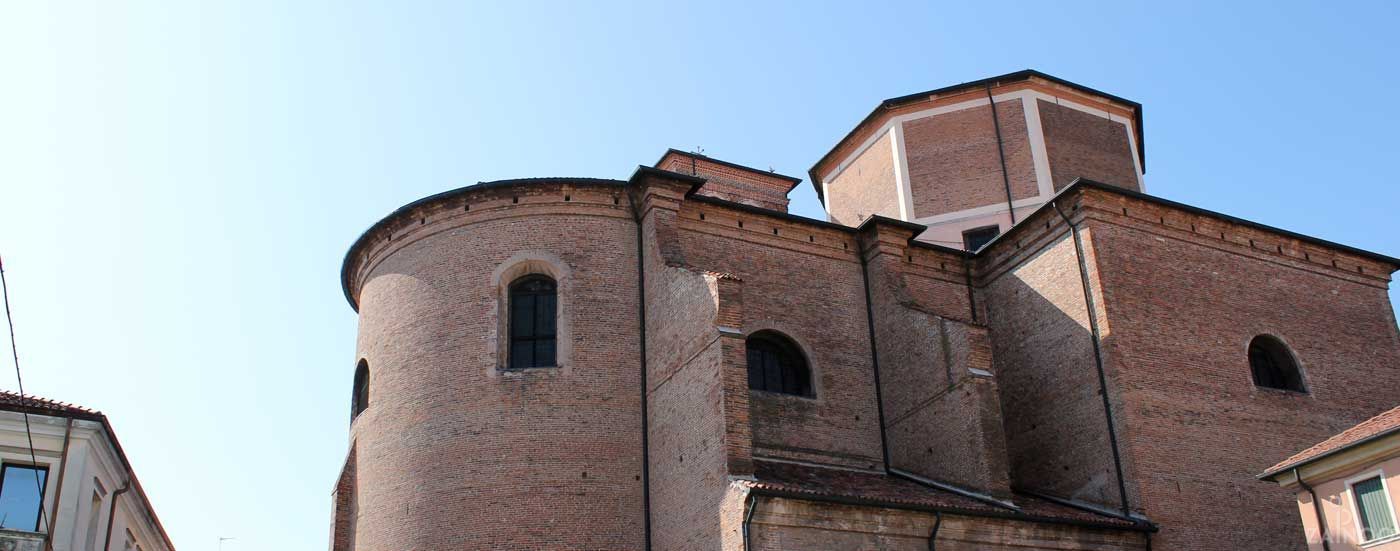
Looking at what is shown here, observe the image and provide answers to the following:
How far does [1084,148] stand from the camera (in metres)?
22.7

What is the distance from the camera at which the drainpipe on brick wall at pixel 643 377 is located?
52.1 ft

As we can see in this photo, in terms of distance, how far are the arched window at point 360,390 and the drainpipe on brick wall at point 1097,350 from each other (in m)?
10.7

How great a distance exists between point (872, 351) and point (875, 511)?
459 cm

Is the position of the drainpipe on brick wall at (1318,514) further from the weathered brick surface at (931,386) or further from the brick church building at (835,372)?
the weathered brick surface at (931,386)

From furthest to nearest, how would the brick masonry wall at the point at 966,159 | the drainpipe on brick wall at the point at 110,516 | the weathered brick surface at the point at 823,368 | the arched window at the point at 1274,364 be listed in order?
the brick masonry wall at the point at 966,159, the arched window at the point at 1274,364, the drainpipe on brick wall at the point at 110,516, the weathered brick surface at the point at 823,368

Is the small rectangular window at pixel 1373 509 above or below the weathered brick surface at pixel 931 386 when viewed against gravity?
below

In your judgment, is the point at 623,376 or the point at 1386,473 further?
the point at 623,376

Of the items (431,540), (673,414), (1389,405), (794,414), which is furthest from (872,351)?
(1389,405)

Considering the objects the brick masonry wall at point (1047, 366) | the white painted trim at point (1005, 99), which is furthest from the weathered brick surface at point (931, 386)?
the white painted trim at point (1005, 99)

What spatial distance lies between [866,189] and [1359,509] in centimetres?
1162

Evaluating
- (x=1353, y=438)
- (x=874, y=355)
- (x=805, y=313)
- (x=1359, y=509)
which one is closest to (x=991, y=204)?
(x=874, y=355)

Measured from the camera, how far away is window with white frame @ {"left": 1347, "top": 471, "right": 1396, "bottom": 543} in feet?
43.9

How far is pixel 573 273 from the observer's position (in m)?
17.3

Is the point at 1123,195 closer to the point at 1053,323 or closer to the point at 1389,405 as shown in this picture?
the point at 1053,323
